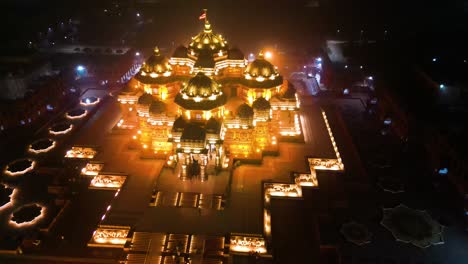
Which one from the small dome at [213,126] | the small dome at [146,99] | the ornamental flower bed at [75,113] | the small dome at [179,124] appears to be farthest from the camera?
the ornamental flower bed at [75,113]

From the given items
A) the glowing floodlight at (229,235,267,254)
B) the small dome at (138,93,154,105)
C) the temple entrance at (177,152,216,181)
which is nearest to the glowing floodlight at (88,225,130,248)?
the temple entrance at (177,152,216,181)

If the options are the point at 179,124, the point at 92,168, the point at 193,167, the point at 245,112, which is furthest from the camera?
the point at 92,168

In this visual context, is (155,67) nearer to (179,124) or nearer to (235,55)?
(235,55)

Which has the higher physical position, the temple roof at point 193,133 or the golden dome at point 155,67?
the golden dome at point 155,67

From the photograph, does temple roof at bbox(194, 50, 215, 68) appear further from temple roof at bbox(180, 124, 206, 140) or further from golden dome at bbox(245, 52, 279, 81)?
temple roof at bbox(180, 124, 206, 140)

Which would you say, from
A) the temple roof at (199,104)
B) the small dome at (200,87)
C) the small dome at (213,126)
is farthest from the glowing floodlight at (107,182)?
the small dome at (200,87)

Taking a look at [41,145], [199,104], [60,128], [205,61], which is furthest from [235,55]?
[41,145]

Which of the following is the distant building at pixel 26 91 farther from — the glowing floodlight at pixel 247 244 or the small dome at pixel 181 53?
the glowing floodlight at pixel 247 244

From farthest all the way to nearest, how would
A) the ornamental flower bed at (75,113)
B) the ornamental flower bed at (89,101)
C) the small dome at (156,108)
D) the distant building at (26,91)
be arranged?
the ornamental flower bed at (89,101), the ornamental flower bed at (75,113), the distant building at (26,91), the small dome at (156,108)
